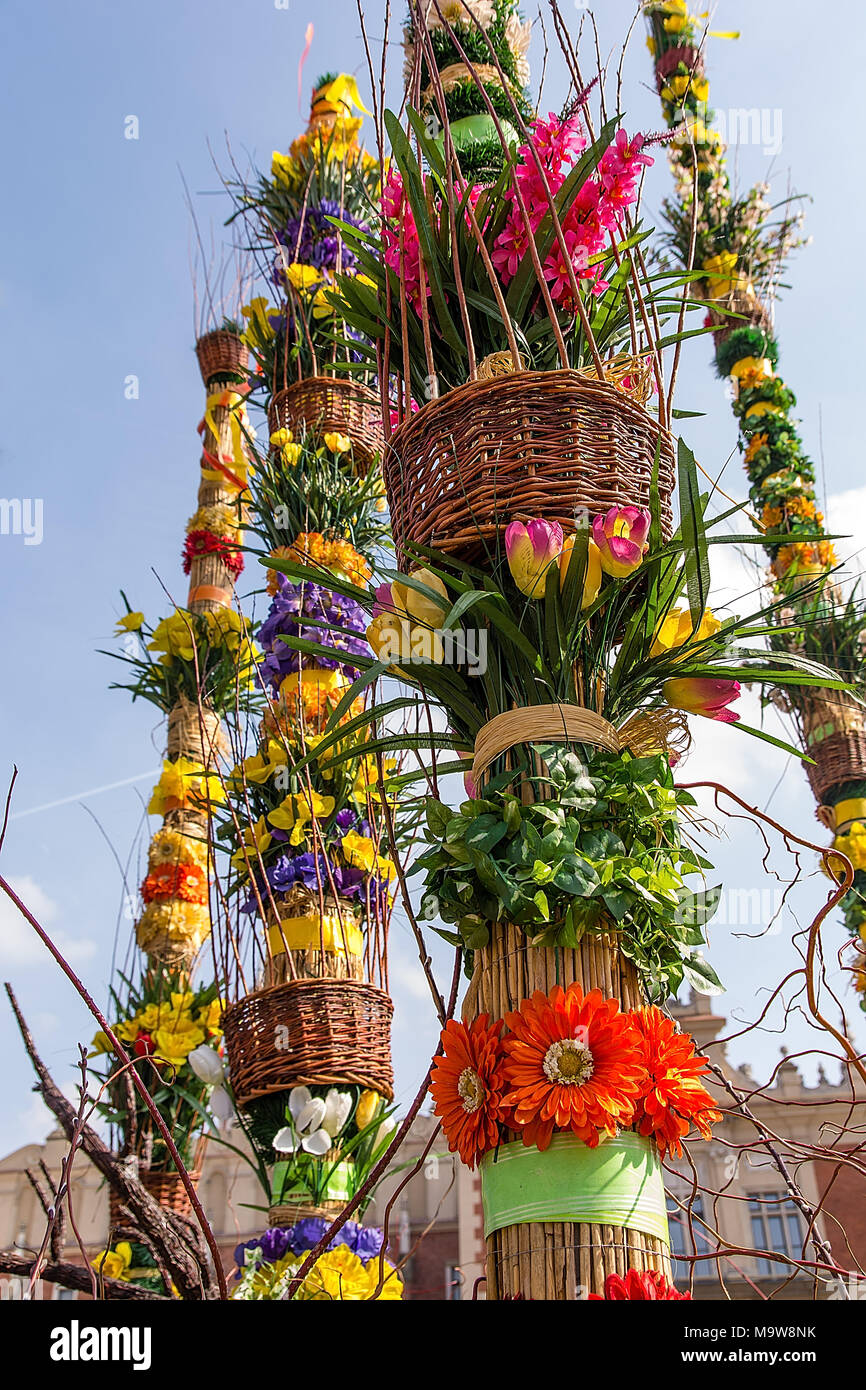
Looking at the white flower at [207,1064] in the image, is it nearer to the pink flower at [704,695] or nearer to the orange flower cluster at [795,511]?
the pink flower at [704,695]

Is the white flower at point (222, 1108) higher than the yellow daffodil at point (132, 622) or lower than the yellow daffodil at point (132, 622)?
lower

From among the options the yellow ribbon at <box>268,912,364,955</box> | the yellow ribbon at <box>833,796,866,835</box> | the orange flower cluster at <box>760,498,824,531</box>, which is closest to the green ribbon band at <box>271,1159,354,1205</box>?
the yellow ribbon at <box>268,912,364,955</box>

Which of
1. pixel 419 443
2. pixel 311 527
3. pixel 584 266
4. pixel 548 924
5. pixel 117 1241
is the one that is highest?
pixel 311 527

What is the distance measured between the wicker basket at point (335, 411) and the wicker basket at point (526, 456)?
2.20 metres

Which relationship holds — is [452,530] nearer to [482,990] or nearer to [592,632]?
[592,632]

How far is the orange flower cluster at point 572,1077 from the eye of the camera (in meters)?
1.22

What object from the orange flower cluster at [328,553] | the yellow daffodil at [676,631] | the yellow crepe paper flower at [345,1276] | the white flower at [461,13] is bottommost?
the yellow crepe paper flower at [345,1276]

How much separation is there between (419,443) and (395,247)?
386mm

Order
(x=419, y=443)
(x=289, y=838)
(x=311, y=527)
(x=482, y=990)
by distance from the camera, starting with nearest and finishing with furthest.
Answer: (x=482, y=990) → (x=419, y=443) → (x=289, y=838) → (x=311, y=527)

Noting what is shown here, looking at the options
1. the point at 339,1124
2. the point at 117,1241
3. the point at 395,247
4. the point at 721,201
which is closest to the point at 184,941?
the point at 117,1241

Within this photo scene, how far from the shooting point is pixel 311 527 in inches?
136

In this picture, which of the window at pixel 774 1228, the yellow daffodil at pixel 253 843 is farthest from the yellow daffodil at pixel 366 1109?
the window at pixel 774 1228

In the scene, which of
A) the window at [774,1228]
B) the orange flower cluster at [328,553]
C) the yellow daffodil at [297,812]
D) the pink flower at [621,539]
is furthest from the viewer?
the window at [774,1228]

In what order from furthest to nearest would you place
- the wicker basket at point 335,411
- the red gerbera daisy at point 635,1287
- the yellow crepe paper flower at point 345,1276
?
the wicker basket at point 335,411
the yellow crepe paper flower at point 345,1276
the red gerbera daisy at point 635,1287
